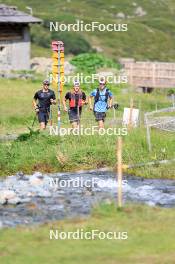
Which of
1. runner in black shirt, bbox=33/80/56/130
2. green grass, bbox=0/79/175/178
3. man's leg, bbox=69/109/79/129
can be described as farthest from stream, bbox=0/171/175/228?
runner in black shirt, bbox=33/80/56/130

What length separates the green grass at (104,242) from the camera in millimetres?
11703

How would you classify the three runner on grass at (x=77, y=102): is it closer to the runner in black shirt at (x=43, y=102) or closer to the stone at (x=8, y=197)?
the runner in black shirt at (x=43, y=102)

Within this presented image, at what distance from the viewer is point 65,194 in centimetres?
1627

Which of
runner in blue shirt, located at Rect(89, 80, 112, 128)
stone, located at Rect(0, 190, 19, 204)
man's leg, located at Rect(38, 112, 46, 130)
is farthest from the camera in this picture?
man's leg, located at Rect(38, 112, 46, 130)

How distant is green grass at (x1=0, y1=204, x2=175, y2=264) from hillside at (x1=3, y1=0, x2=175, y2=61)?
2534 inches

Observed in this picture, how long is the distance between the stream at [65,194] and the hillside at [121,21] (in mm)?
60585

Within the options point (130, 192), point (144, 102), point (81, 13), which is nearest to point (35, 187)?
point (130, 192)

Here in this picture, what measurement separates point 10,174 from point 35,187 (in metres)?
2.33

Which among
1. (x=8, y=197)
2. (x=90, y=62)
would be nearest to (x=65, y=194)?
(x=8, y=197)

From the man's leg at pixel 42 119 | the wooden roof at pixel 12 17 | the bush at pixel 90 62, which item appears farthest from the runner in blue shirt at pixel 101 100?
the bush at pixel 90 62

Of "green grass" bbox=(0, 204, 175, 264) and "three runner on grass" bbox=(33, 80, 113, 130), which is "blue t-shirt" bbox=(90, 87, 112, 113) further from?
"green grass" bbox=(0, 204, 175, 264)

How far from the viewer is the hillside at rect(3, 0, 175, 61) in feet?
342

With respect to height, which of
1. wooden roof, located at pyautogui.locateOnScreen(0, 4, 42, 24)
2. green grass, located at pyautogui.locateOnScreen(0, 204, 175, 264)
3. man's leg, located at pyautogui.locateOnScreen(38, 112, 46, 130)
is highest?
wooden roof, located at pyautogui.locateOnScreen(0, 4, 42, 24)

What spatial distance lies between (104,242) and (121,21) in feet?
354
